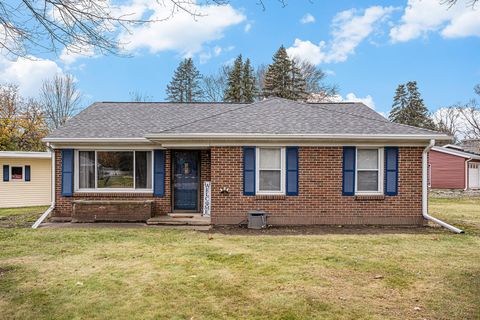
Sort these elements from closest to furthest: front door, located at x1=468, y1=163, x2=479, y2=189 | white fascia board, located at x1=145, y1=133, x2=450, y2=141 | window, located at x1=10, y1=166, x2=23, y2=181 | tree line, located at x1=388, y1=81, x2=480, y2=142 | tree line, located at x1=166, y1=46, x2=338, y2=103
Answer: white fascia board, located at x1=145, y1=133, x2=450, y2=141, window, located at x1=10, y1=166, x2=23, y2=181, front door, located at x1=468, y1=163, x2=479, y2=189, tree line, located at x1=166, y1=46, x2=338, y2=103, tree line, located at x1=388, y1=81, x2=480, y2=142

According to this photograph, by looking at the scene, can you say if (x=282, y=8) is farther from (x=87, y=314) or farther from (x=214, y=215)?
(x=214, y=215)

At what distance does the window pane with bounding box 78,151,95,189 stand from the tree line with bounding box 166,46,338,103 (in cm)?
2545

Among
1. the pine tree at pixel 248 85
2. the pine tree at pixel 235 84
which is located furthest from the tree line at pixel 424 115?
the pine tree at pixel 235 84

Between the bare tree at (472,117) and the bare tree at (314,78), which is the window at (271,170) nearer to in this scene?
the bare tree at (314,78)

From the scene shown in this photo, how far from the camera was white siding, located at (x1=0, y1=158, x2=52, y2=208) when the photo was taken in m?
17.2

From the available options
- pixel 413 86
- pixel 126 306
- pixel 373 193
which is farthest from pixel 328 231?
pixel 413 86

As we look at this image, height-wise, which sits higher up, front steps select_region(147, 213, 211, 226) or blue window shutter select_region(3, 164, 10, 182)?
blue window shutter select_region(3, 164, 10, 182)

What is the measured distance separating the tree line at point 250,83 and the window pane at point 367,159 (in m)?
26.5

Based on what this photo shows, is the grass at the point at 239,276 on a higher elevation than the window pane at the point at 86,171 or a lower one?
lower

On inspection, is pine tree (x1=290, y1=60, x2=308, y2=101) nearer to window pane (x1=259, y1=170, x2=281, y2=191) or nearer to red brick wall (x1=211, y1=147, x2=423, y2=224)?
red brick wall (x1=211, y1=147, x2=423, y2=224)

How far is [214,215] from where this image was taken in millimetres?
10008

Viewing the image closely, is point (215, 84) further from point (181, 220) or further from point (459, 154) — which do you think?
point (181, 220)

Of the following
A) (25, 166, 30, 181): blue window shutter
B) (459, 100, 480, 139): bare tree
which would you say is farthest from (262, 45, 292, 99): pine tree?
(25, 166, 30, 181): blue window shutter

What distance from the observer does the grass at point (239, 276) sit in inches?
168
